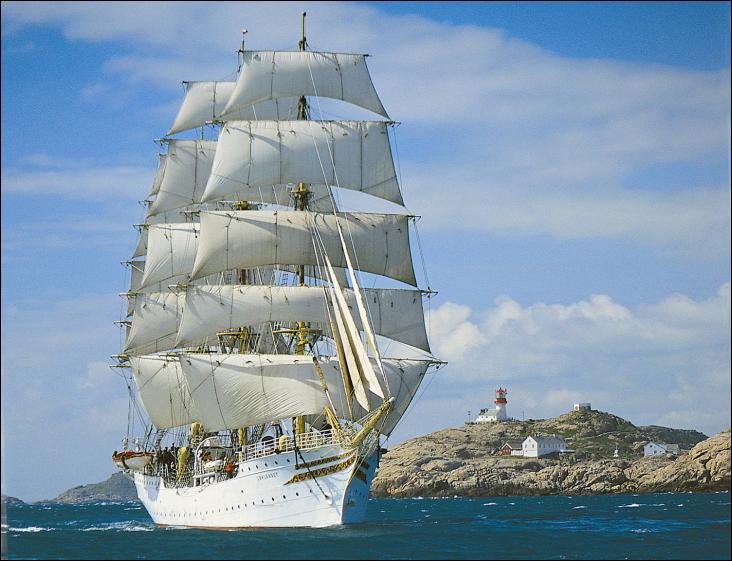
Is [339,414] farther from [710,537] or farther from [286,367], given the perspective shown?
[710,537]

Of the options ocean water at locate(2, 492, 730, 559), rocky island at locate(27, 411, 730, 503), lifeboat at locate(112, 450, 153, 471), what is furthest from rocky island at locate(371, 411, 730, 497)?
lifeboat at locate(112, 450, 153, 471)

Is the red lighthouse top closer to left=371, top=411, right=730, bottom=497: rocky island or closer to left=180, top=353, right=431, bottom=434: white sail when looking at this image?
left=371, top=411, right=730, bottom=497: rocky island

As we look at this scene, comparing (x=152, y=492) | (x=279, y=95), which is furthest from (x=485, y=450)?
(x=279, y=95)

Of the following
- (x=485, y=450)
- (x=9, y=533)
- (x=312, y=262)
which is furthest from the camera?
(x=485, y=450)

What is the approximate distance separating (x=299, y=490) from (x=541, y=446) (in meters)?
103

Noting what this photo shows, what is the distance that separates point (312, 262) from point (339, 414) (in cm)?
1062

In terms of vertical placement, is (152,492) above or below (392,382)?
below

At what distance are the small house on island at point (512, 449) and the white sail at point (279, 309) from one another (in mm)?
90255

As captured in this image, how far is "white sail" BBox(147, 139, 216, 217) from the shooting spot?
8825 centimetres

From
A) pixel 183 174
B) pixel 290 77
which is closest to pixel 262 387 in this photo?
pixel 290 77

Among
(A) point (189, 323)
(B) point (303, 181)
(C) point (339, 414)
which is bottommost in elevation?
(C) point (339, 414)

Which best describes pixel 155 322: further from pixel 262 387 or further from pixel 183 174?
pixel 262 387

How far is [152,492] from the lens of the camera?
81.9m

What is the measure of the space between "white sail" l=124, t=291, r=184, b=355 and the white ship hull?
2220cm
